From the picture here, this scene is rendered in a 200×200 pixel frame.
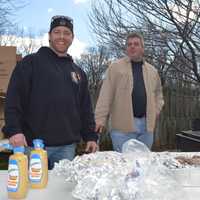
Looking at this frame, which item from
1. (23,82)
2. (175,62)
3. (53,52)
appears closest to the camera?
(23,82)

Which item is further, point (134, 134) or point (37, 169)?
point (134, 134)

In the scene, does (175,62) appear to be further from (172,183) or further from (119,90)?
(172,183)

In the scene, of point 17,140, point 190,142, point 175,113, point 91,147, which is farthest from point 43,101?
point 175,113

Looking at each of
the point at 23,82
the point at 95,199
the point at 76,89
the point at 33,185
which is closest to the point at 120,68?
the point at 76,89

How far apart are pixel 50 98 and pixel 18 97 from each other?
0.52 feet

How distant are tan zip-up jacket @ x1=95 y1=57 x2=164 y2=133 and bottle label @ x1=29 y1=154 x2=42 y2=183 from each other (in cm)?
132

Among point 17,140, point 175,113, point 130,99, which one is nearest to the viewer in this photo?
point 17,140

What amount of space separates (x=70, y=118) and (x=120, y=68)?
2.68 feet

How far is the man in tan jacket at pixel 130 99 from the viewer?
8.71 feet

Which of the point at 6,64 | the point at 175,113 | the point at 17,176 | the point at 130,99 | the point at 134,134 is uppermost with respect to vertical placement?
the point at 6,64

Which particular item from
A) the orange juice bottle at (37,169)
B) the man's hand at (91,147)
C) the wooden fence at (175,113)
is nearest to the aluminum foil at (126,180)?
the orange juice bottle at (37,169)

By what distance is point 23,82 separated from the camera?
1.91 meters

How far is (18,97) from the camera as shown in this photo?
189cm

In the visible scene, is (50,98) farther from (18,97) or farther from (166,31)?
(166,31)
